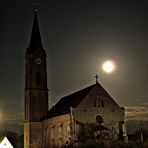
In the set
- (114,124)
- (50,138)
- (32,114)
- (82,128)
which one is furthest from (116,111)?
(32,114)

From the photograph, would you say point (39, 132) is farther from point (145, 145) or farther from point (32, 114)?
point (145, 145)

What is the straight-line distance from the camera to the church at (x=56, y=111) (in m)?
53.6

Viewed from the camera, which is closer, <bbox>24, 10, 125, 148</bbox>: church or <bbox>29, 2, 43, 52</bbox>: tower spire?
<bbox>24, 10, 125, 148</bbox>: church

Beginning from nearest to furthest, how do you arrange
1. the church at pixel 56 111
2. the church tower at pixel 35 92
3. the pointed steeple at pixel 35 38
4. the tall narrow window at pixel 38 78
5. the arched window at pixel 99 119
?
1. the church at pixel 56 111
2. the arched window at pixel 99 119
3. the church tower at pixel 35 92
4. the tall narrow window at pixel 38 78
5. the pointed steeple at pixel 35 38

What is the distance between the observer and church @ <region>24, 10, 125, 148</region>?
5356 cm

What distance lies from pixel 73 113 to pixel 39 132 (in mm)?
16847

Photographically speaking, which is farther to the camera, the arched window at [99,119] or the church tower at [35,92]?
the church tower at [35,92]

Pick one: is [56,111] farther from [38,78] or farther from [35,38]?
[35,38]

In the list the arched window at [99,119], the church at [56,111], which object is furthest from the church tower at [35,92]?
the arched window at [99,119]

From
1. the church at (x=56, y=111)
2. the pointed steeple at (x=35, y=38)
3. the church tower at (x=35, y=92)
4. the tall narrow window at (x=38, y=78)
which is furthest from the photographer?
the pointed steeple at (x=35, y=38)

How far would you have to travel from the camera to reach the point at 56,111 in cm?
6556

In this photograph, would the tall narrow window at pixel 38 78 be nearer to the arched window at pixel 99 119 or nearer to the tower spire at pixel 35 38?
the tower spire at pixel 35 38

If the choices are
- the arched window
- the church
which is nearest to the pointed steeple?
the church

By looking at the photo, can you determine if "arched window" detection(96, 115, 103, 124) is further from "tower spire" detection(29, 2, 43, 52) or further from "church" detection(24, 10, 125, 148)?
"tower spire" detection(29, 2, 43, 52)
